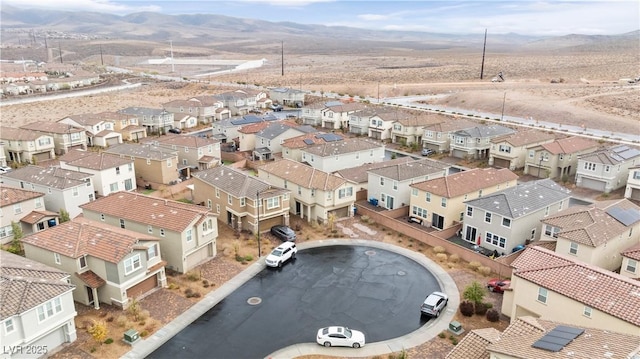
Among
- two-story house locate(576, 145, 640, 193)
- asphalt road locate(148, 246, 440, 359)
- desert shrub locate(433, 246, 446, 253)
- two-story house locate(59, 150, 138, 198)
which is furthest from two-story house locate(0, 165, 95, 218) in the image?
two-story house locate(576, 145, 640, 193)

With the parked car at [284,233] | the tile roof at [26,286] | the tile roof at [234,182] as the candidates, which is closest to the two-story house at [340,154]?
the tile roof at [234,182]

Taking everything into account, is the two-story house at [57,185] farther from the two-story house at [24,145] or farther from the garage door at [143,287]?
the two-story house at [24,145]

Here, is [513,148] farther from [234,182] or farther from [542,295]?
[542,295]

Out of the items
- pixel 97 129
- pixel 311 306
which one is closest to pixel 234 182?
pixel 311 306

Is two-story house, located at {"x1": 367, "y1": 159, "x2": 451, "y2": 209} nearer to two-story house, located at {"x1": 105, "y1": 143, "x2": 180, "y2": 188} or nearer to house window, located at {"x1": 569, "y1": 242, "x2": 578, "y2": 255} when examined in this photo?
house window, located at {"x1": 569, "y1": 242, "x2": 578, "y2": 255}

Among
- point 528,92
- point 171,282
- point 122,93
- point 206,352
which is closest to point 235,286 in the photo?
point 171,282

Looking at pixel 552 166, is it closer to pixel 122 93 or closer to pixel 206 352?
pixel 206 352

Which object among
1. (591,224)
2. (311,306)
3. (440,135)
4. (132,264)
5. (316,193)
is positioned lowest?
(311,306)
